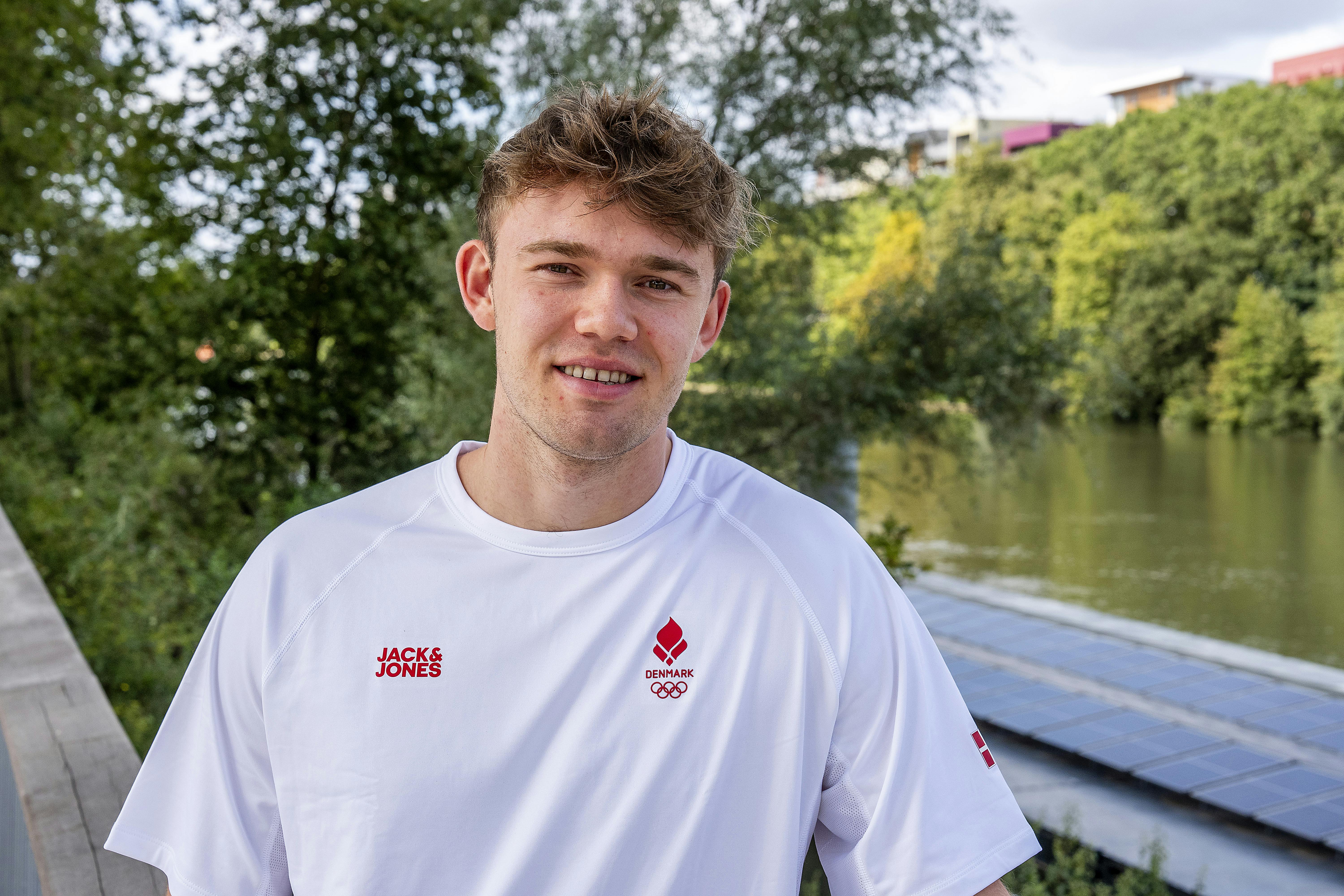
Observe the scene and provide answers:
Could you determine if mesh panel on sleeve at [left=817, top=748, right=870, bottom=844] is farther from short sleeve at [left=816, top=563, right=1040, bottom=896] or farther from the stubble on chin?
the stubble on chin

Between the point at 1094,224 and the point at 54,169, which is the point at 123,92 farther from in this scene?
the point at 1094,224

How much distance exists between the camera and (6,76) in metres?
10.5

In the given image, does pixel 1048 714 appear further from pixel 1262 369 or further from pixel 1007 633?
pixel 1262 369

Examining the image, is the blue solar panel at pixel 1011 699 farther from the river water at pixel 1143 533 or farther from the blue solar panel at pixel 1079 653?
the river water at pixel 1143 533

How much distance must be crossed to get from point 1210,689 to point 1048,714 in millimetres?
1132

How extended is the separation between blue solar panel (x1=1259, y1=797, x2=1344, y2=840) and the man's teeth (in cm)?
457

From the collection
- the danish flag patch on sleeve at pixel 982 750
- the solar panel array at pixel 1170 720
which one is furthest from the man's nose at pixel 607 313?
the solar panel array at pixel 1170 720

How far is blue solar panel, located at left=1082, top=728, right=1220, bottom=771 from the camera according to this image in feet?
18.2

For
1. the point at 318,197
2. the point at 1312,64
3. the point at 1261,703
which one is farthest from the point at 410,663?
the point at 1312,64

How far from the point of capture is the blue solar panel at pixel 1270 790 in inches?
198

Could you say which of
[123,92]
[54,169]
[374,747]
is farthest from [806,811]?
[54,169]

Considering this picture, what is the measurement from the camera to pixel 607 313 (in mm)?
1437

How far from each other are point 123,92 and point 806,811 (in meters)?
5.35

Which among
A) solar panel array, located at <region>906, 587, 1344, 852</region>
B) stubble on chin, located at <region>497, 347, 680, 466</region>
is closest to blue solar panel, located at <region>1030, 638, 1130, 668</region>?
solar panel array, located at <region>906, 587, 1344, 852</region>
